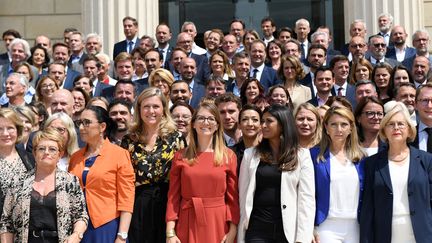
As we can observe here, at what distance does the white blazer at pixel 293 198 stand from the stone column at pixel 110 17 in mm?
6432

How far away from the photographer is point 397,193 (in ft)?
18.8

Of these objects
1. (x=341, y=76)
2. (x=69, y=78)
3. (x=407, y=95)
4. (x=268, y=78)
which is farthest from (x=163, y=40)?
(x=407, y=95)

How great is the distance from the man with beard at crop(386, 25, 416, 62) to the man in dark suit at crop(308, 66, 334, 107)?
2212mm

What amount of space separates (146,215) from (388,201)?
1.92m

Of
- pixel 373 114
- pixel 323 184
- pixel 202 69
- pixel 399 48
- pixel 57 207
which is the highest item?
pixel 399 48

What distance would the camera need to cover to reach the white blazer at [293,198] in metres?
5.66

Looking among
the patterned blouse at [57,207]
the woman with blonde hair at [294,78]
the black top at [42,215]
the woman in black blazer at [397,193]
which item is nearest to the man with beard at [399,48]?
the woman with blonde hair at [294,78]

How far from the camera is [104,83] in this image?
9688 mm

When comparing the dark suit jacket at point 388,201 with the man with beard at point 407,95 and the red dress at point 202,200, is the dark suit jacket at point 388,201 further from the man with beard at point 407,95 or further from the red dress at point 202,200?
the man with beard at point 407,95

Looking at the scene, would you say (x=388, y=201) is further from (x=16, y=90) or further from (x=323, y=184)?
(x=16, y=90)

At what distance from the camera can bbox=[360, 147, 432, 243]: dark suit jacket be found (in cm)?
565

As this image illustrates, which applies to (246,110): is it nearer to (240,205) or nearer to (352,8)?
(240,205)

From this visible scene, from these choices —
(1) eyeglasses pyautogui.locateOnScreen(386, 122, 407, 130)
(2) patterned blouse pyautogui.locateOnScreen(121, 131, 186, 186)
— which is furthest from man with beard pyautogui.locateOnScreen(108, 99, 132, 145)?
(1) eyeglasses pyautogui.locateOnScreen(386, 122, 407, 130)

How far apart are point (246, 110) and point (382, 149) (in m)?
1.22
